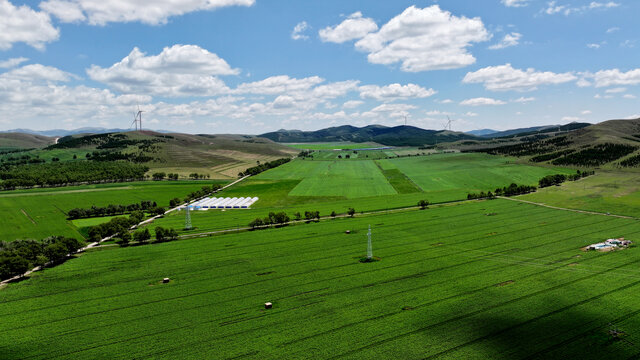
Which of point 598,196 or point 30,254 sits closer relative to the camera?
point 30,254

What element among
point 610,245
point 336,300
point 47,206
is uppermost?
point 47,206

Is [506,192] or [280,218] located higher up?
[506,192]

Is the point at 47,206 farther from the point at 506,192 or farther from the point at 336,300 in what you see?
the point at 506,192

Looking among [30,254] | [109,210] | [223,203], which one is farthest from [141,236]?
[223,203]

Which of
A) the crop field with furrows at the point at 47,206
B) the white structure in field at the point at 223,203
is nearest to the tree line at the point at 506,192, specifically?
the white structure in field at the point at 223,203

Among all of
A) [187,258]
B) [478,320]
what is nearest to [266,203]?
[187,258]

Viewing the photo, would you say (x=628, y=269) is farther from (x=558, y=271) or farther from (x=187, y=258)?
(x=187, y=258)

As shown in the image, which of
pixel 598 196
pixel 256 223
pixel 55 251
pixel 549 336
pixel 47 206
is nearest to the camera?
pixel 549 336
